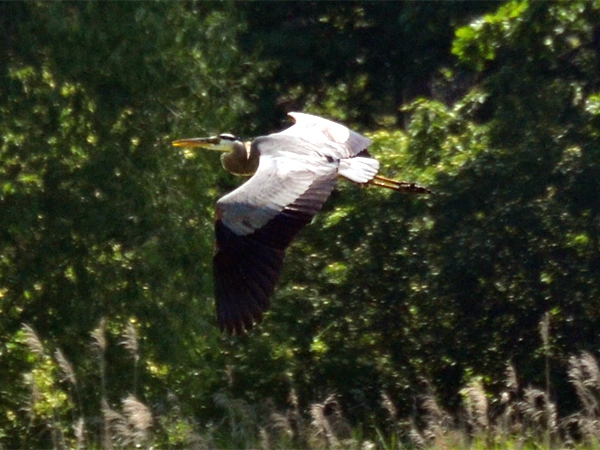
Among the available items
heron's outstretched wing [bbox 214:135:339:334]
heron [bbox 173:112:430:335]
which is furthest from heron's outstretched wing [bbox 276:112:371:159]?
heron's outstretched wing [bbox 214:135:339:334]

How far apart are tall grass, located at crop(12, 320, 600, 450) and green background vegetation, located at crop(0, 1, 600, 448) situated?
0.09m

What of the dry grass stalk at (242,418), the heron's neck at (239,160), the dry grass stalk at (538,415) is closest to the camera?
the dry grass stalk at (538,415)

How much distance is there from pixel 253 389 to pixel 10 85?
2.87 m

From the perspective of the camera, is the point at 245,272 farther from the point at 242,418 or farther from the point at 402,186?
the point at 242,418

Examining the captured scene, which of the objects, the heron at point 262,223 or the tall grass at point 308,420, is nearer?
the heron at point 262,223

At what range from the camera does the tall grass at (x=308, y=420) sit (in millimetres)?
6516

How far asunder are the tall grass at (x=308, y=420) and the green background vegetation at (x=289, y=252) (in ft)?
0.30

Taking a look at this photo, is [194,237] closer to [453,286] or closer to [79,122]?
[79,122]

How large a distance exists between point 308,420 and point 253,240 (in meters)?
4.55

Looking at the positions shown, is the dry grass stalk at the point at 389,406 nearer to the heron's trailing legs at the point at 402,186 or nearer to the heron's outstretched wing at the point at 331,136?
the heron's trailing legs at the point at 402,186

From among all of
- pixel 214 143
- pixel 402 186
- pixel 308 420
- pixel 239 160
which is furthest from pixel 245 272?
pixel 308 420

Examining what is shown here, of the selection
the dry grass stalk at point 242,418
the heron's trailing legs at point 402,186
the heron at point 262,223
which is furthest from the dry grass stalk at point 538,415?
the dry grass stalk at point 242,418

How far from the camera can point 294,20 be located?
1416 cm

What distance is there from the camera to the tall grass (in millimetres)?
6516
